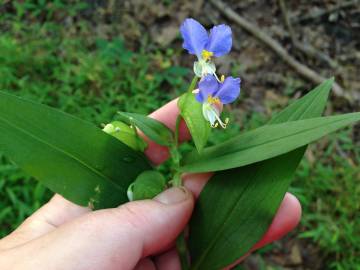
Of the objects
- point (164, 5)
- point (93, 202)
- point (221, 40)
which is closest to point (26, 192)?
point (93, 202)

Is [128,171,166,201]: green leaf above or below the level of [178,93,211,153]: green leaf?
below

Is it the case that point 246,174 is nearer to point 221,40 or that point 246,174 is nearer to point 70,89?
point 221,40

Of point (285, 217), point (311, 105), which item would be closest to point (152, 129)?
point (311, 105)

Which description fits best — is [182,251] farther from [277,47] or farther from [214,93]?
[277,47]

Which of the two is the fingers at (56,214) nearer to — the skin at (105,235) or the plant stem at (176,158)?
the skin at (105,235)

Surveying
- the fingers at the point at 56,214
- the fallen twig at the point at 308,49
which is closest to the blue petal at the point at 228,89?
the fingers at the point at 56,214

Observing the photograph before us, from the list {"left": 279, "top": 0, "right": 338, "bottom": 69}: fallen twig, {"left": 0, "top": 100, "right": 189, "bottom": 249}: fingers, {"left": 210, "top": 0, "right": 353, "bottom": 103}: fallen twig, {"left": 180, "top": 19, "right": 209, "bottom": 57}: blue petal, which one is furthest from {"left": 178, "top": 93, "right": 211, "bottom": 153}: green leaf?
{"left": 279, "top": 0, "right": 338, "bottom": 69}: fallen twig

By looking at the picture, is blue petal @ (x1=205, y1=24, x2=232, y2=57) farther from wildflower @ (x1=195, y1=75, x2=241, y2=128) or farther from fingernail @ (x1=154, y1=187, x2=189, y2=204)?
fingernail @ (x1=154, y1=187, x2=189, y2=204)
